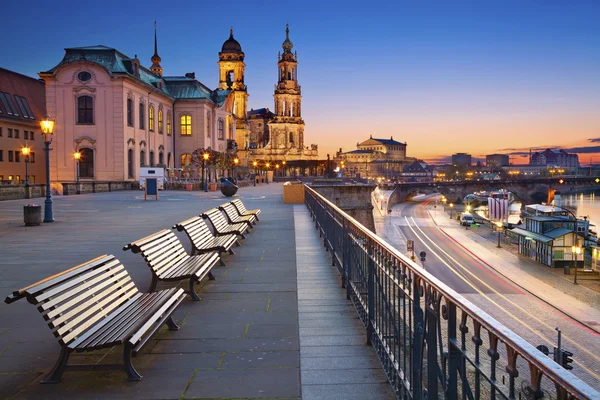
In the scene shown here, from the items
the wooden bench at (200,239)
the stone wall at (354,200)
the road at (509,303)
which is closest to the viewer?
the wooden bench at (200,239)

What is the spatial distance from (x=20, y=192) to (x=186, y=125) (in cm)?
3156

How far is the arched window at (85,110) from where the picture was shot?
4760cm

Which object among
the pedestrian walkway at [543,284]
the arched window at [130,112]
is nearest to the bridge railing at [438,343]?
the pedestrian walkway at [543,284]

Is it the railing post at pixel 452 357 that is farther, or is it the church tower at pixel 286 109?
the church tower at pixel 286 109

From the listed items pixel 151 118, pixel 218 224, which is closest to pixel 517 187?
pixel 151 118

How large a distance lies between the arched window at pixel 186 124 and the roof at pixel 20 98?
14.6m

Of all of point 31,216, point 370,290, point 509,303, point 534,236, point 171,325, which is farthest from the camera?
point 534,236

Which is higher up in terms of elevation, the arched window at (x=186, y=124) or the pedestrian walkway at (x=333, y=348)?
the arched window at (x=186, y=124)

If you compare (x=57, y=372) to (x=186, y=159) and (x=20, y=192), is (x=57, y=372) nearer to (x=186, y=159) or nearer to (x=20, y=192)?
(x=20, y=192)

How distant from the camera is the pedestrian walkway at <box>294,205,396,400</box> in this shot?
4.40 meters

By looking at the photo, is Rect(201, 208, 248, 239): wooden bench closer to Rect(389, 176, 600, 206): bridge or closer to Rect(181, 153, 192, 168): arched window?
Rect(181, 153, 192, 168): arched window

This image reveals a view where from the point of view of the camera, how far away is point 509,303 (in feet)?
110

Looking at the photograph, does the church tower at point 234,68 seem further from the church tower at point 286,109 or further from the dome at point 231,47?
the church tower at point 286,109

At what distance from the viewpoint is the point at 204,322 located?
20.8 ft
